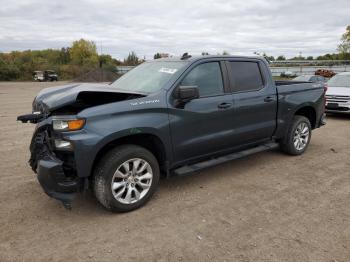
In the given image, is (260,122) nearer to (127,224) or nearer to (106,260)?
(127,224)

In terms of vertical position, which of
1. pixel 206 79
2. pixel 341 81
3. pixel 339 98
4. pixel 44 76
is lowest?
pixel 339 98

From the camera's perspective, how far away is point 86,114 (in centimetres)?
351

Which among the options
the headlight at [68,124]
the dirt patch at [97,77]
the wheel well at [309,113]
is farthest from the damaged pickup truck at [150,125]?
the dirt patch at [97,77]

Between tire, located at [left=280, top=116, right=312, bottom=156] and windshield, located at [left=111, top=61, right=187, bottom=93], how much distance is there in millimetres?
2606

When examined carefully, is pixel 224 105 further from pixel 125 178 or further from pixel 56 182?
pixel 56 182

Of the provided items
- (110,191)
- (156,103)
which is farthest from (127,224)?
(156,103)

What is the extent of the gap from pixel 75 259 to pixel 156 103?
1.94 meters

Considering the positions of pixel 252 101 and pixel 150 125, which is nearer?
pixel 150 125

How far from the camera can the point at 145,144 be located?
418cm

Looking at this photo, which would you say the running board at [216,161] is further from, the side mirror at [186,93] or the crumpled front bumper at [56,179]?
the crumpled front bumper at [56,179]

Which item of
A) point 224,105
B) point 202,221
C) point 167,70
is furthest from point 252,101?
point 202,221

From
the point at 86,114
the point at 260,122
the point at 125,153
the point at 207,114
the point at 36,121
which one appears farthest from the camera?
the point at 260,122

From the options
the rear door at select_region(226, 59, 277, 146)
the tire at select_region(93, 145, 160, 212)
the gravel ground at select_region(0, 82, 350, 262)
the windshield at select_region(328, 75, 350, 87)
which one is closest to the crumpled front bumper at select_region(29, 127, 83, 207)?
the tire at select_region(93, 145, 160, 212)

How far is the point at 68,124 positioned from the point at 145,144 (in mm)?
1071
